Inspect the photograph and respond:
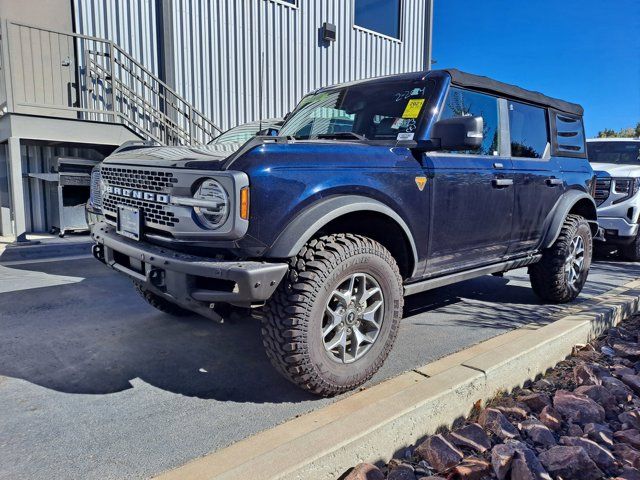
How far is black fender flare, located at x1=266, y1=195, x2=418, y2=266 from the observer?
7.98 feet

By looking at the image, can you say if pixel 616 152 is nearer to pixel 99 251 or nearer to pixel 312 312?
pixel 312 312

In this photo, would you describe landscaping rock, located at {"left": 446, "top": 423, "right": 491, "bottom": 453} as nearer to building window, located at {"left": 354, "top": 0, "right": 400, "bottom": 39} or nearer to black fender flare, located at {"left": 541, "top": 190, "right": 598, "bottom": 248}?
black fender flare, located at {"left": 541, "top": 190, "right": 598, "bottom": 248}

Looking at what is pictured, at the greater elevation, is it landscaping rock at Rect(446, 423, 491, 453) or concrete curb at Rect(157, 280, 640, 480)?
concrete curb at Rect(157, 280, 640, 480)

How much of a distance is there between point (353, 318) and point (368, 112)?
1.58 metres

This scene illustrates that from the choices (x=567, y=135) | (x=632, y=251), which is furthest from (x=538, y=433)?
(x=632, y=251)

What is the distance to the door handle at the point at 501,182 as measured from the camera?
12.1 feet

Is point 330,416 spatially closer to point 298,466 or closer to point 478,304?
point 298,466

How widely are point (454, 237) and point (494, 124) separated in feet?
3.68

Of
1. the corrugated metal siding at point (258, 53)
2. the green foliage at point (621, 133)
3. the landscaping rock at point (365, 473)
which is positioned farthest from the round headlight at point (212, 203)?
the green foliage at point (621, 133)

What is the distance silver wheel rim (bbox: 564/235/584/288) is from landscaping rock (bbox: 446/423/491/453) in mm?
2592

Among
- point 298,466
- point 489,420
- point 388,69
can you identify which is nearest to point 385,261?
point 489,420

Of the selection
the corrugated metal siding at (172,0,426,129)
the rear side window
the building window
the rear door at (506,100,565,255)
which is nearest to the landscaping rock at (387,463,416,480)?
the rear door at (506,100,565,255)

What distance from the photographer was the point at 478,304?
4.71 meters

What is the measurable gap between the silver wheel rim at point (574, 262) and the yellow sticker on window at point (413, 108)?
2.21 meters
